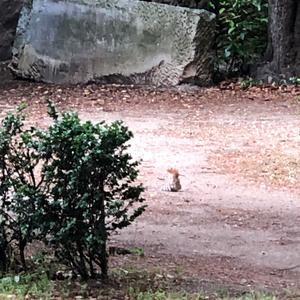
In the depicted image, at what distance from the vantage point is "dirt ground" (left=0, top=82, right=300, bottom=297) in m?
5.13

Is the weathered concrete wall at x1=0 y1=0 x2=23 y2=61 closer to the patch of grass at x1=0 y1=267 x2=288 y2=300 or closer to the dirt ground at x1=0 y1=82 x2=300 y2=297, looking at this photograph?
the dirt ground at x1=0 y1=82 x2=300 y2=297

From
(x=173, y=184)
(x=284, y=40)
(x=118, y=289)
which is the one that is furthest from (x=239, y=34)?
(x=118, y=289)

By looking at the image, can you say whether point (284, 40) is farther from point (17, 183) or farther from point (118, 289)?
point (118, 289)

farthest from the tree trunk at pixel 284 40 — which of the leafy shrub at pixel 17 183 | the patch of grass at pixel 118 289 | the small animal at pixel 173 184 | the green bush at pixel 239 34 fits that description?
the leafy shrub at pixel 17 183

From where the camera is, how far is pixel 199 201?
6.75 m

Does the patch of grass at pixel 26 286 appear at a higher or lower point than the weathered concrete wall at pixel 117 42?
lower

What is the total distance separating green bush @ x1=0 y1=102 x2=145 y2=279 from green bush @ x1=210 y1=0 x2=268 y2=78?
10.2 meters

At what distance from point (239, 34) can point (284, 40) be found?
1064mm

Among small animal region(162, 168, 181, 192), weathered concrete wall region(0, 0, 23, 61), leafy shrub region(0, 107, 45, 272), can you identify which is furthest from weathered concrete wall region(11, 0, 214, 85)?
leafy shrub region(0, 107, 45, 272)

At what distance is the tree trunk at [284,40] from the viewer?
13453 mm

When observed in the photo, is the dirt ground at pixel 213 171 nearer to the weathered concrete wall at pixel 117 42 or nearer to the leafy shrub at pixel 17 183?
the weathered concrete wall at pixel 117 42

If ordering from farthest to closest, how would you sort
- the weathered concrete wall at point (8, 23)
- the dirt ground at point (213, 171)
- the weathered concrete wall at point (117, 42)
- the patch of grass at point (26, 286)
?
the weathered concrete wall at point (8, 23) → the weathered concrete wall at point (117, 42) → the dirt ground at point (213, 171) → the patch of grass at point (26, 286)

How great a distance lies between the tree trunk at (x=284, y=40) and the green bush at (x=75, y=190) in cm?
984

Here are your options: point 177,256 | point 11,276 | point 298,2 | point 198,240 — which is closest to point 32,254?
point 11,276
